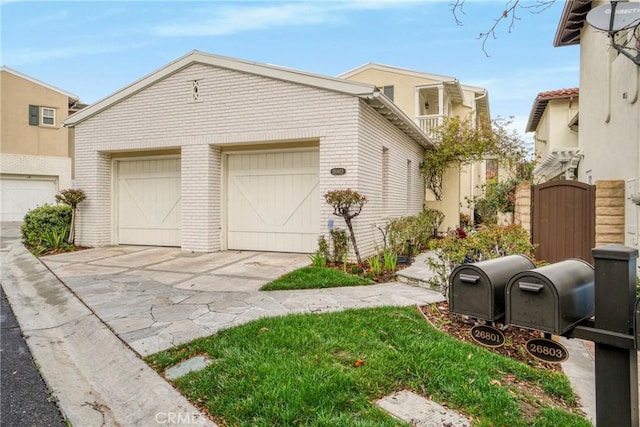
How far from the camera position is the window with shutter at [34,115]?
20188 mm

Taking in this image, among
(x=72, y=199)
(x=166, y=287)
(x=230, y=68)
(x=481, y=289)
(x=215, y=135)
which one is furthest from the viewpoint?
(x=72, y=199)

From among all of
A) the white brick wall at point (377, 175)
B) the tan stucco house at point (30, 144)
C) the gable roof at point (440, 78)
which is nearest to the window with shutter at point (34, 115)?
the tan stucco house at point (30, 144)

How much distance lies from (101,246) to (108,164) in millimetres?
2277

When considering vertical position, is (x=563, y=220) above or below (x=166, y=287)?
above

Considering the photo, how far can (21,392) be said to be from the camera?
311 centimetres

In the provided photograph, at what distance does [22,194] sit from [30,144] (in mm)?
2638

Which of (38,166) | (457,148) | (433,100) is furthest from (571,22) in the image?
(38,166)

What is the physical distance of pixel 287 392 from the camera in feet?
8.89

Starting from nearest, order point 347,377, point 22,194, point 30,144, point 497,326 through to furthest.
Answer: point 347,377 < point 497,326 < point 22,194 < point 30,144

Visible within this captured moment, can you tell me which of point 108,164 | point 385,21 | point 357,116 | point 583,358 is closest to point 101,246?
point 108,164

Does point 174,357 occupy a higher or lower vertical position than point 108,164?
lower

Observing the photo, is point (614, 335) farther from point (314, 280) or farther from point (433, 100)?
point (433, 100)

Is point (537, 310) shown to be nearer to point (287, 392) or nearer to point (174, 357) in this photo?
point (287, 392)

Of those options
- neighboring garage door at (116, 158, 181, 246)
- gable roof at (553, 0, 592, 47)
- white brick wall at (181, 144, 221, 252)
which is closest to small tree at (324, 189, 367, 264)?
white brick wall at (181, 144, 221, 252)
